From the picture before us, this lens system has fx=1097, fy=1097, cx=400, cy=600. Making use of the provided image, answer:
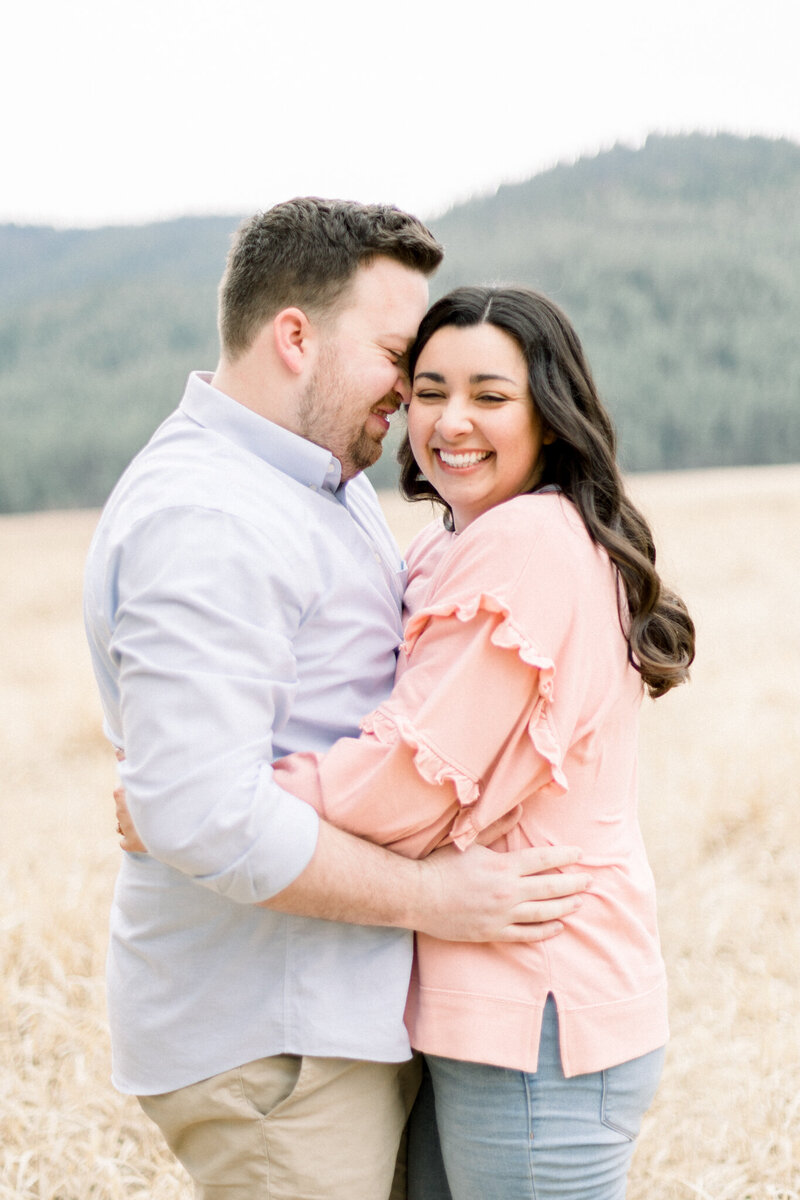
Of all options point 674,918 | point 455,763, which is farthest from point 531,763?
point 674,918

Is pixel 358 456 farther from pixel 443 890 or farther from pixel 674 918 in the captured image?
pixel 674 918

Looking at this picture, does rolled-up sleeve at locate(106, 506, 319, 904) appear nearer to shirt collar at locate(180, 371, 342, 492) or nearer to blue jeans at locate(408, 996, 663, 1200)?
shirt collar at locate(180, 371, 342, 492)

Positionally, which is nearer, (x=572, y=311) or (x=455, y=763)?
(x=455, y=763)

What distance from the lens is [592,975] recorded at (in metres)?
1.48

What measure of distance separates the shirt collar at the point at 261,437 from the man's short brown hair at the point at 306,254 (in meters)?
0.14

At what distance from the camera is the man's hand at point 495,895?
4.73 feet

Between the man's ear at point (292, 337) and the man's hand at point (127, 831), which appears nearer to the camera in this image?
the man's hand at point (127, 831)

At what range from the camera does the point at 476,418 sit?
1.64 m

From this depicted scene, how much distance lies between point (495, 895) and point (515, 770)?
0.55 feet

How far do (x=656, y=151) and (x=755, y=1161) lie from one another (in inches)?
1382

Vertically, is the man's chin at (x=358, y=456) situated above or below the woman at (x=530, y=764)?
above

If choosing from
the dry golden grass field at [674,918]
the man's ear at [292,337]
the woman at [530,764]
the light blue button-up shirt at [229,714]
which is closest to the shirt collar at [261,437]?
the light blue button-up shirt at [229,714]

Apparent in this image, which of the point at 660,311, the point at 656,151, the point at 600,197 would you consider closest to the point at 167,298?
the point at 660,311

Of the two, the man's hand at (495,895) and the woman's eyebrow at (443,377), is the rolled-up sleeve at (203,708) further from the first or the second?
the woman's eyebrow at (443,377)
